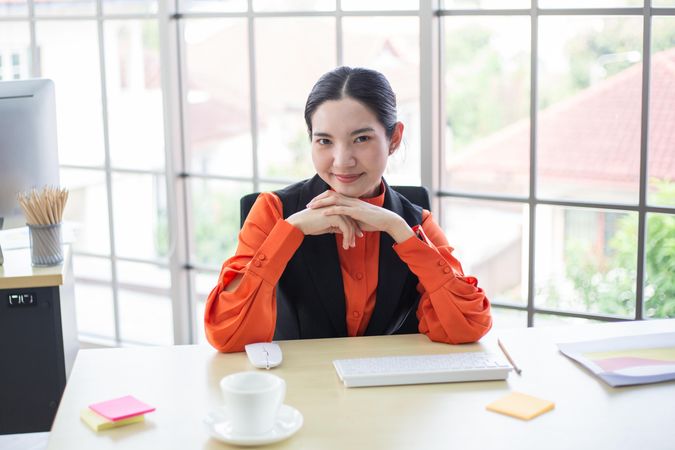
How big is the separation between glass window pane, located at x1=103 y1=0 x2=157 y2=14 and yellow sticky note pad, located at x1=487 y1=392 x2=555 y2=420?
250 centimetres

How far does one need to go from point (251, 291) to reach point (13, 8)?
104 inches

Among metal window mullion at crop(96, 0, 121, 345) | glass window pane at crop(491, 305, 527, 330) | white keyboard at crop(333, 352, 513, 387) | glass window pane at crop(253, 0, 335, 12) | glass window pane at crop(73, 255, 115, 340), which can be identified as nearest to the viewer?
white keyboard at crop(333, 352, 513, 387)

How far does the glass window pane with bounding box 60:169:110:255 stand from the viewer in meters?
3.86

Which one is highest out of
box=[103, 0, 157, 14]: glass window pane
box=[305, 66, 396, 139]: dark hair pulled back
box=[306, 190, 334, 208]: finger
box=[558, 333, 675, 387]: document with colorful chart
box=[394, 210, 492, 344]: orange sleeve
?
box=[103, 0, 157, 14]: glass window pane

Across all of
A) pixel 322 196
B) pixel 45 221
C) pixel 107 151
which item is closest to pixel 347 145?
pixel 322 196

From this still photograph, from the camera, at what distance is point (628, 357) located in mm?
1814

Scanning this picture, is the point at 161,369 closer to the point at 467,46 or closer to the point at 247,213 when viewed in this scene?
the point at 247,213

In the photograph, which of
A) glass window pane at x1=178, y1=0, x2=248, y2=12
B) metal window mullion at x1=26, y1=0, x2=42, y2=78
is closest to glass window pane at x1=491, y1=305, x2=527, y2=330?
glass window pane at x1=178, y1=0, x2=248, y2=12

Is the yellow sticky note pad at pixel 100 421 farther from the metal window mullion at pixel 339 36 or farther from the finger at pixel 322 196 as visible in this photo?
the metal window mullion at pixel 339 36

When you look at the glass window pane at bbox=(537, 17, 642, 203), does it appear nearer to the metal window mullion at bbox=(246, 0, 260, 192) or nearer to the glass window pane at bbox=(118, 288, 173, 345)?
the metal window mullion at bbox=(246, 0, 260, 192)

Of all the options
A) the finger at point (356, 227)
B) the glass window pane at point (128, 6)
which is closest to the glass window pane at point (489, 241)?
the glass window pane at point (128, 6)

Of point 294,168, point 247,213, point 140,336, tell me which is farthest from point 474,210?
point 247,213

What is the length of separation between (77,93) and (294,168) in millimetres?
6106

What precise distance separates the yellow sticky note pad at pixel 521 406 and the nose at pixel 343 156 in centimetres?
66
